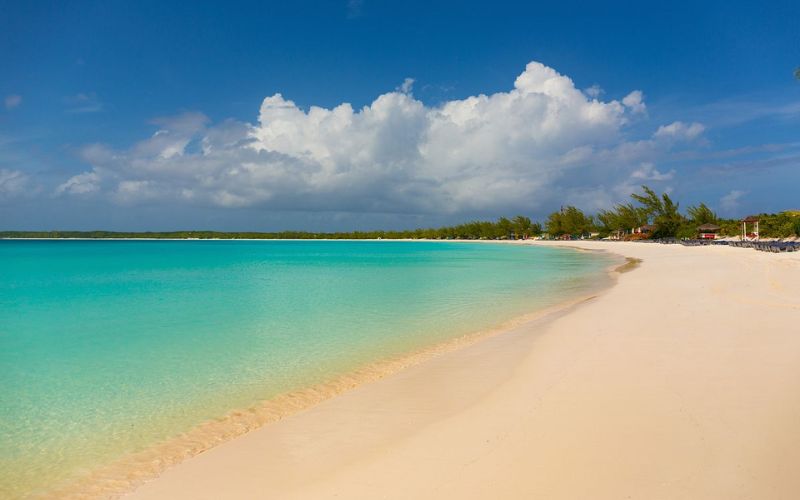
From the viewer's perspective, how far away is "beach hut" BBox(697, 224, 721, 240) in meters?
66.3

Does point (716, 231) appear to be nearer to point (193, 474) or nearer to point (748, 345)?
point (748, 345)

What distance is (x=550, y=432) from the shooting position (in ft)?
14.2

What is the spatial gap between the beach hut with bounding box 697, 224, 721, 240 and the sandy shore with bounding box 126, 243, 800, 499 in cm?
6881

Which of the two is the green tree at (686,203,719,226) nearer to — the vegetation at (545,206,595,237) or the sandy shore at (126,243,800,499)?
the vegetation at (545,206,595,237)

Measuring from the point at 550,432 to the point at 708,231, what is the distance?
→ 2965 inches

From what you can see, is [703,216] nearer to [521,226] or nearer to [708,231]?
[708,231]

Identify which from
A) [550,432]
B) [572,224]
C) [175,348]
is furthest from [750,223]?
[550,432]

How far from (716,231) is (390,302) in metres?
67.9

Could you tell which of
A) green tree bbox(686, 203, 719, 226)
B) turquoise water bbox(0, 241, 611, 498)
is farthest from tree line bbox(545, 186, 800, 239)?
turquoise water bbox(0, 241, 611, 498)

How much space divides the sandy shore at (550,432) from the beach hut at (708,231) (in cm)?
6881

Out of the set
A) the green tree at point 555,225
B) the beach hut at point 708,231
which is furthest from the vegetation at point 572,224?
the beach hut at point 708,231

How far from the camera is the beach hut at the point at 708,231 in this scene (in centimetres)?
6630

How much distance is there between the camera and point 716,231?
66.8 meters

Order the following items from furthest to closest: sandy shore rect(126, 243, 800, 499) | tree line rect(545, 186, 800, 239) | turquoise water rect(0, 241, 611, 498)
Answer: tree line rect(545, 186, 800, 239) → turquoise water rect(0, 241, 611, 498) → sandy shore rect(126, 243, 800, 499)
